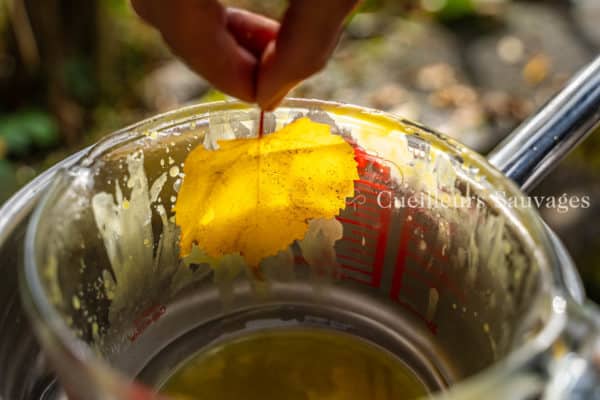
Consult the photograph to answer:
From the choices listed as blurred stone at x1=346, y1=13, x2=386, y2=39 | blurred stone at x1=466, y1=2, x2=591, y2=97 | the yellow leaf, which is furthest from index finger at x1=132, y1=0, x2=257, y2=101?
blurred stone at x1=346, y1=13, x2=386, y2=39

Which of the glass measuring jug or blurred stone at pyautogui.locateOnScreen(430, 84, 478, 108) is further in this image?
blurred stone at pyautogui.locateOnScreen(430, 84, 478, 108)

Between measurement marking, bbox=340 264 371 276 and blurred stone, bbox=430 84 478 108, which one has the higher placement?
blurred stone, bbox=430 84 478 108

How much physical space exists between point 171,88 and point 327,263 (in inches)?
44.6

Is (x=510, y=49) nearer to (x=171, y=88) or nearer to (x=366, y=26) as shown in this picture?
(x=366, y=26)

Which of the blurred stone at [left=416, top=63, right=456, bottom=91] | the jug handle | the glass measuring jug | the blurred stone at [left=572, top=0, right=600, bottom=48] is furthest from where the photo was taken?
the blurred stone at [left=572, top=0, right=600, bottom=48]

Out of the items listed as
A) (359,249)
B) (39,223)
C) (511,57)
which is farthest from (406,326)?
(511,57)

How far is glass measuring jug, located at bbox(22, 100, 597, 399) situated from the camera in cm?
54

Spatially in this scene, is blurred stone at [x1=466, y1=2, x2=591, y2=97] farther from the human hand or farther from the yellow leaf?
the human hand

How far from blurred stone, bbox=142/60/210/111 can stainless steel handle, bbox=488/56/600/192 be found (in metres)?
1.21

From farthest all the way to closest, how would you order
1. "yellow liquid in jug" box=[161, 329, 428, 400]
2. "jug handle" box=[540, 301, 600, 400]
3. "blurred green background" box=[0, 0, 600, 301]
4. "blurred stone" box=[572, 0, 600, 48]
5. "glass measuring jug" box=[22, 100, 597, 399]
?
"blurred stone" box=[572, 0, 600, 48]
"blurred green background" box=[0, 0, 600, 301]
"yellow liquid in jug" box=[161, 329, 428, 400]
"glass measuring jug" box=[22, 100, 597, 399]
"jug handle" box=[540, 301, 600, 400]

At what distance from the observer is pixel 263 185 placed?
0.65 metres

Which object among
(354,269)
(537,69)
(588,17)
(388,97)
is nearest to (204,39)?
(354,269)

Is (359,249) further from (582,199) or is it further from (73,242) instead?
(582,199)

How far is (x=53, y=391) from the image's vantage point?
23.4 inches
